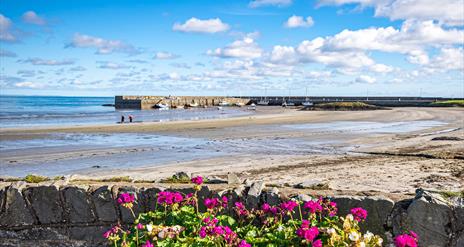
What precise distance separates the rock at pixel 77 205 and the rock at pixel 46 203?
0.12 m

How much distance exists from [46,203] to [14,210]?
53 centimetres

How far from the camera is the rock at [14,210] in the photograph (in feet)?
23.2

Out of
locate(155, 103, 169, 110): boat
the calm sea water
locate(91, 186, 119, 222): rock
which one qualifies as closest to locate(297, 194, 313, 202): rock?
locate(91, 186, 119, 222): rock

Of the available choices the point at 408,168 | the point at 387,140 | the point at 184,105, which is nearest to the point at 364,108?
the point at 184,105

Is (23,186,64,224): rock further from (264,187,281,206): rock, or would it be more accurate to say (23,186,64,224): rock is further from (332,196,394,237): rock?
(332,196,394,237): rock

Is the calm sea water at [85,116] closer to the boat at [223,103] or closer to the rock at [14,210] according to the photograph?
the boat at [223,103]

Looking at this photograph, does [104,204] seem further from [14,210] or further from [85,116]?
[85,116]

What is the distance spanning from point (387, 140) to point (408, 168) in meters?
9.26

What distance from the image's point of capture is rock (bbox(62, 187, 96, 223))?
6.99 m

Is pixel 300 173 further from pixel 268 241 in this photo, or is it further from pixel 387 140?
pixel 387 140

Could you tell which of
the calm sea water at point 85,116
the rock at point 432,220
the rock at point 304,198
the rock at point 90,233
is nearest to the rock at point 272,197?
the rock at point 304,198

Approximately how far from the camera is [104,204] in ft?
22.8

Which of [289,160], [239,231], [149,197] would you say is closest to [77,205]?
[149,197]

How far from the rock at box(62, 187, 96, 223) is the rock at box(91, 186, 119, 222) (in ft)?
0.35
